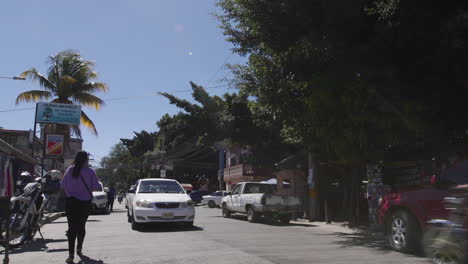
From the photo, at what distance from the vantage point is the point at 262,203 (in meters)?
15.8

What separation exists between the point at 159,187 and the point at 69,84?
51.3ft

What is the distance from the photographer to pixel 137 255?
7.95 metres

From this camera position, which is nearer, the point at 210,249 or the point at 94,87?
the point at 210,249

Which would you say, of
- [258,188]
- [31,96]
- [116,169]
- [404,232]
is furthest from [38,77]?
[116,169]

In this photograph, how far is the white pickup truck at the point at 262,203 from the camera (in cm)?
1579

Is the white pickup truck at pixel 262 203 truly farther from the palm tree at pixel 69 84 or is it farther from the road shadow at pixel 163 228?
the palm tree at pixel 69 84

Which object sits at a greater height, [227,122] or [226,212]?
[227,122]

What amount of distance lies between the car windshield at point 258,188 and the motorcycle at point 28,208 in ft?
30.9

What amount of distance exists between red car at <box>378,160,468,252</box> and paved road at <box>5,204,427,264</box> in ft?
1.17

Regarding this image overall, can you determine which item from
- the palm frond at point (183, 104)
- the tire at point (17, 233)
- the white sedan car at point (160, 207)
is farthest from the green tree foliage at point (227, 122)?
the tire at point (17, 233)

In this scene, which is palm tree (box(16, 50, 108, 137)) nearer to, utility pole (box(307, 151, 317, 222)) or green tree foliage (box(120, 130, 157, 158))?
utility pole (box(307, 151, 317, 222))

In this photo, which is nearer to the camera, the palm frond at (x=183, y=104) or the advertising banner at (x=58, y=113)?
the advertising banner at (x=58, y=113)

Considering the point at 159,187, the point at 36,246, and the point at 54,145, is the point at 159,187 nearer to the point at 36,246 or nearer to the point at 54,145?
the point at 36,246

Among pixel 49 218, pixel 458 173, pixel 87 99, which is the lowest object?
pixel 49 218
